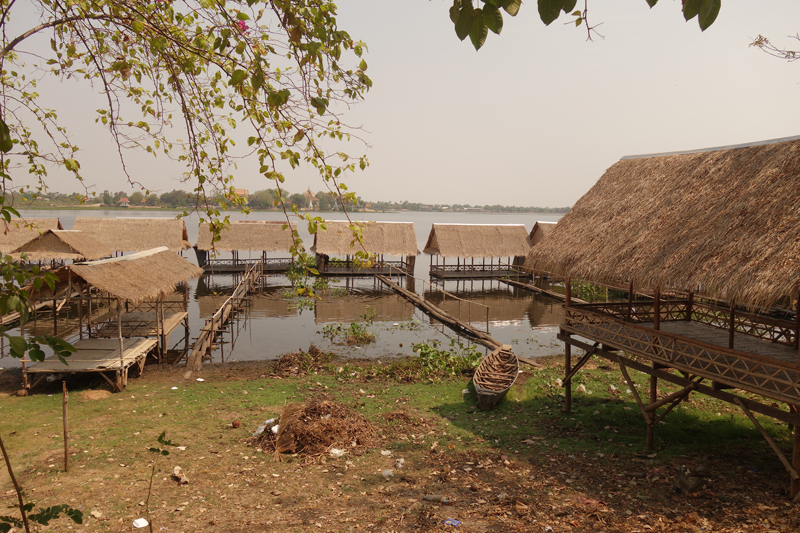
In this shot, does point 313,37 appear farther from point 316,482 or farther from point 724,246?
point 724,246

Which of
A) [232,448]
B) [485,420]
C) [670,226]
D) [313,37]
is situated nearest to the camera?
[313,37]

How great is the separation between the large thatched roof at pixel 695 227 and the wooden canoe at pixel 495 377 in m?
2.71

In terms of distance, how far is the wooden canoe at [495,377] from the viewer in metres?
10.6

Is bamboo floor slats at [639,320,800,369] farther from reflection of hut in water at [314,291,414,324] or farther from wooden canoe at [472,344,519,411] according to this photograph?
reflection of hut in water at [314,291,414,324]

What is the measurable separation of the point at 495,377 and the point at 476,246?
77.5 feet

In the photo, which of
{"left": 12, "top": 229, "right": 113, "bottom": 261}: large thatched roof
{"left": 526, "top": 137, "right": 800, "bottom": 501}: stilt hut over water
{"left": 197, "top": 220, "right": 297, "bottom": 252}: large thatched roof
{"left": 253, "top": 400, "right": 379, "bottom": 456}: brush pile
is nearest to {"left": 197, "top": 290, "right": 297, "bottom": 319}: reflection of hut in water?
{"left": 12, "top": 229, "right": 113, "bottom": 261}: large thatched roof

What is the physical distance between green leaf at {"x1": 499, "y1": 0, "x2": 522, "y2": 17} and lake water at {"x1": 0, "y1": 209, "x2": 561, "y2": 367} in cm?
1399

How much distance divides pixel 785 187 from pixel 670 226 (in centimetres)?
180

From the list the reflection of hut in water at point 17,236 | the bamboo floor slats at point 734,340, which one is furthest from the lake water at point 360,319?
the reflection of hut in water at point 17,236

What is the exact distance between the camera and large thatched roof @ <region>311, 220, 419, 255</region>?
34.5 meters

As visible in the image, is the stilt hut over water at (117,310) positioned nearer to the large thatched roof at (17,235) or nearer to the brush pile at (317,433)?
the brush pile at (317,433)

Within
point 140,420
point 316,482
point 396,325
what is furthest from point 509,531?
point 396,325

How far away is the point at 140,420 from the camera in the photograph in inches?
369

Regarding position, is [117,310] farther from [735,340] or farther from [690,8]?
[735,340]
